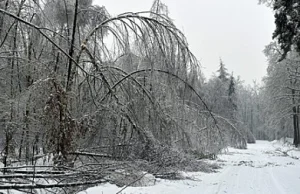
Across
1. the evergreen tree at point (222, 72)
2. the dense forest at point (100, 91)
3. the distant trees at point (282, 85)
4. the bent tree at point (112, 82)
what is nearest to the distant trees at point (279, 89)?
the distant trees at point (282, 85)

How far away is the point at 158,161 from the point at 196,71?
66.4 inches

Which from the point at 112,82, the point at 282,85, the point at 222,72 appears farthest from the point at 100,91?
the point at 222,72

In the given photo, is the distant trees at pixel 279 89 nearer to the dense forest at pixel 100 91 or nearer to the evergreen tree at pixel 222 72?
the evergreen tree at pixel 222 72

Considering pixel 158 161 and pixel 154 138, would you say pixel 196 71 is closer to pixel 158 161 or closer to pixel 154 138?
pixel 154 138

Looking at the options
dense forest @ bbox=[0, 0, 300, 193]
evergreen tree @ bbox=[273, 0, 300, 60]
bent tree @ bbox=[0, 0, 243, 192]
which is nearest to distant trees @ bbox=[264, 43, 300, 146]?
evergreen tree @ bbox=[273, 0, 300, 60]

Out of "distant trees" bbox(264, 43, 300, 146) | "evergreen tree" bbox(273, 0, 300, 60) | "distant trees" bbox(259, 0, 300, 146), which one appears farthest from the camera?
"distant trees" bbox(264, 43, 300, 146)

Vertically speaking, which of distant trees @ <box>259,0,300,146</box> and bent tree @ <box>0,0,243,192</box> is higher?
distant trees @ <box>259,0,300,146</box>

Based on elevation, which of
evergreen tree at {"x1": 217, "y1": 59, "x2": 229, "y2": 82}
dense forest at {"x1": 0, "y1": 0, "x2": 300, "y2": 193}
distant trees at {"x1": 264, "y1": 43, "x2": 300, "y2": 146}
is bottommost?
dense forest at {"x1": 0, "y1": 0, "x2": 300, "y2": 193}

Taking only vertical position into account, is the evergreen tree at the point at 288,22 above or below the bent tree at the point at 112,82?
above

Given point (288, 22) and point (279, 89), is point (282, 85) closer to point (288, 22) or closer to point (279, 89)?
point (279, 89)

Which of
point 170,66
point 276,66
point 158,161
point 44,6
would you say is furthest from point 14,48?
point 276,66

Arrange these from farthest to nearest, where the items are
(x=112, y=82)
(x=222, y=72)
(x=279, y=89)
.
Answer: (x=222, y=72) < (x=279, y=89) < (x=112, y=82)

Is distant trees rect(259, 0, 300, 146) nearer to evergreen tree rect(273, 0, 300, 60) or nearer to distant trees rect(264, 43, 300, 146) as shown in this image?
distant trees rect(264, 43, 300, 146)

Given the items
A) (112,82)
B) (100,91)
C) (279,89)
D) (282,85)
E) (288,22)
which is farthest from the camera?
(279,89)
